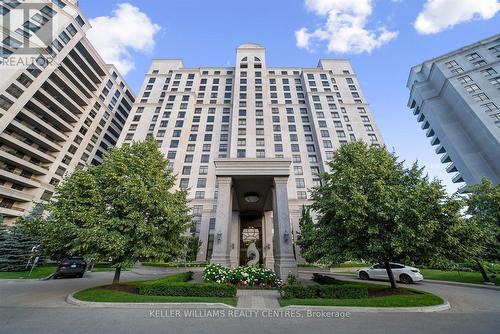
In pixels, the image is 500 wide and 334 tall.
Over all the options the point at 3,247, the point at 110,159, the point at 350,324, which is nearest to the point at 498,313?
the point at 350,324

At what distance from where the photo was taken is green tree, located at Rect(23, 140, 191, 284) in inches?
427

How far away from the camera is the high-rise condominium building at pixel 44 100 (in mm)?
35156

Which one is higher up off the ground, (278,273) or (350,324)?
(278,273)

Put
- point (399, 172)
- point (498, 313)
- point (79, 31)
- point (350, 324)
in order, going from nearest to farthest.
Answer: point (350, 324) → point (498, 313) → point (399, 172) → point (79, 31)

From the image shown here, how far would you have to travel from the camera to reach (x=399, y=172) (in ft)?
42.4

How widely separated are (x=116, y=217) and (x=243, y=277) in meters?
8.09

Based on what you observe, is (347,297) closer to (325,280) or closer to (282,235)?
(325,280)

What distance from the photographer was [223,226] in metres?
16.8

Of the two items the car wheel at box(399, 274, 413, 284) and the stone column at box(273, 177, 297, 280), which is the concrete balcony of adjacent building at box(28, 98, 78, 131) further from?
the car wheel at box(399, 274, 413, 284)

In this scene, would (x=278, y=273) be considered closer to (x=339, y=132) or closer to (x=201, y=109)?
(x=339, y=132)

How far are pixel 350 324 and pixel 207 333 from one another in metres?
4.65

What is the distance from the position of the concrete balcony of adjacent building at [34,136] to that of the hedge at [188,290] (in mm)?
41985

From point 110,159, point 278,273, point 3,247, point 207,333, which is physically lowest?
point 207,333

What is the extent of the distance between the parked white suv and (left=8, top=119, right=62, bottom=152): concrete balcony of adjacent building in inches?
2039
